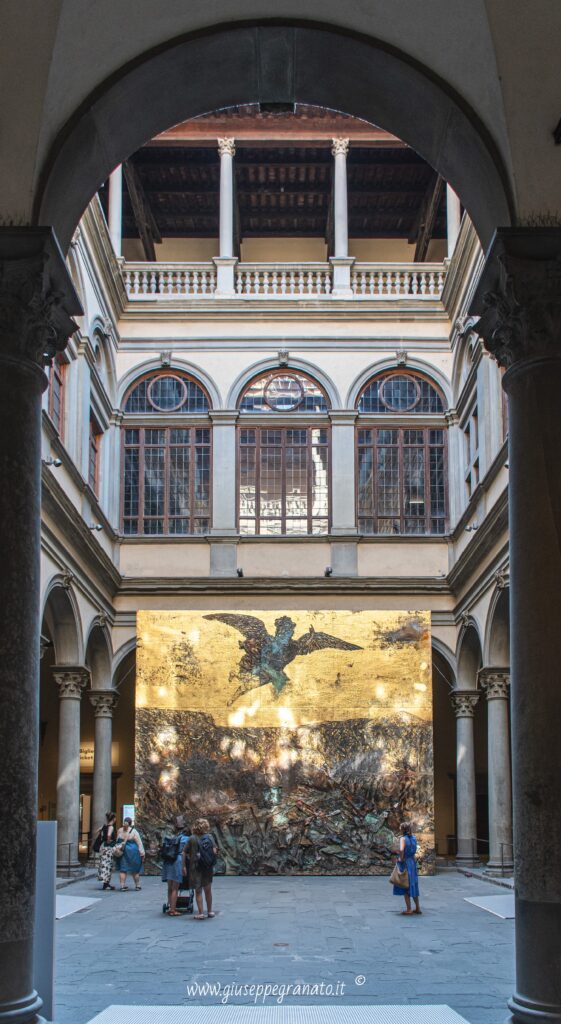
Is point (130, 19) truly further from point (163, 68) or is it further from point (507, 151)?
point (507, 151)

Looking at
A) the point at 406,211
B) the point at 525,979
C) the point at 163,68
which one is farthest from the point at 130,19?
the point at 406,211

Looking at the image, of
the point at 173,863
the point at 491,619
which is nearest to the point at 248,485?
the point at 491,619

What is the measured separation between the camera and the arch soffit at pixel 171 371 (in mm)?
28062

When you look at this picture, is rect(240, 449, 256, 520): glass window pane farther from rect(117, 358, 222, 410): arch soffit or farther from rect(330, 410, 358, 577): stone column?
rect(330, 410, 358, 577): stone column

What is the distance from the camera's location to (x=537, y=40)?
27.7ft

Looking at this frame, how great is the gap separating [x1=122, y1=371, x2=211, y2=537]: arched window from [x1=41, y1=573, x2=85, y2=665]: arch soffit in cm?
453

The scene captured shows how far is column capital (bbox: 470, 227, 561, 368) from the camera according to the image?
827 cm

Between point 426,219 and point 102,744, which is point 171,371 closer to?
point 426,219

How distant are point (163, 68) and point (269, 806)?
18124 millimetres

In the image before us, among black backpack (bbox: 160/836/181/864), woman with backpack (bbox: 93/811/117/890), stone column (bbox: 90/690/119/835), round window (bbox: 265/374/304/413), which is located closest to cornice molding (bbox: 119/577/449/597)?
stone column (bbox: 90/690/119/835)

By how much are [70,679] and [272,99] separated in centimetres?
1590

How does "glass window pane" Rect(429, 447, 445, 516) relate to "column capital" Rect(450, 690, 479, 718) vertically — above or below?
above

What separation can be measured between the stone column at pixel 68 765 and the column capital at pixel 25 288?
1578 cm

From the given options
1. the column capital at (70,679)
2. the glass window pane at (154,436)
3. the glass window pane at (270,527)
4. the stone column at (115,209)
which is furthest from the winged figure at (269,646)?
the stone column at (115,209)
